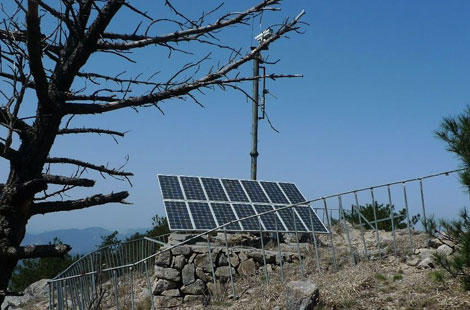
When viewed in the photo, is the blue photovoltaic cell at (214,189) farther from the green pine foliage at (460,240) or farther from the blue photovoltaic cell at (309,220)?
the green pine foliage at (460,240)

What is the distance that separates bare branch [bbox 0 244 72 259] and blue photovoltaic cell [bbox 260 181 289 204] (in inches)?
412

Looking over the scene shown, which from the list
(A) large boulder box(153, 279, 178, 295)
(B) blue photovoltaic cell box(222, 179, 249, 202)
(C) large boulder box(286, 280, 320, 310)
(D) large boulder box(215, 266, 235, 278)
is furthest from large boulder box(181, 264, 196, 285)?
(C) large boulder box(286, 280, 320, 310)

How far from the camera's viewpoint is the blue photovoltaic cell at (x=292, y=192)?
16.2 meters

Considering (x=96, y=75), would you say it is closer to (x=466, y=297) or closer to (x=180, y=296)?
(x=466, y=297)

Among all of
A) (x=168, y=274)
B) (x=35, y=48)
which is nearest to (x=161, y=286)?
(x=168, y=274)

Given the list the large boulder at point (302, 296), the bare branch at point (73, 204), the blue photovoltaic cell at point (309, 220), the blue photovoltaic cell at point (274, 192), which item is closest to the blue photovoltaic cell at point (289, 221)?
the blue photovoltaic cell at point (309, 220)

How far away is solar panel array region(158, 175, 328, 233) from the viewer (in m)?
13.5

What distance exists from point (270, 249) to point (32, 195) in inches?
389

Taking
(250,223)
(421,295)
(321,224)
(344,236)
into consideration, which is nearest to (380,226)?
(344,236)

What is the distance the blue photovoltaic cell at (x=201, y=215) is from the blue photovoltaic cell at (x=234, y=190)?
3.74 ft

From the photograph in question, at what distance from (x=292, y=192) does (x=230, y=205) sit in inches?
110

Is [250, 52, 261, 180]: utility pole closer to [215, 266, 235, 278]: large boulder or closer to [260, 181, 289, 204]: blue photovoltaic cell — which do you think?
[260, 181, 289, 204]: blue photovoltaic cell

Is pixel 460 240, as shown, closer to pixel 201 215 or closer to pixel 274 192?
pixel 201 215

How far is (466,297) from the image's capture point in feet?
28.1
